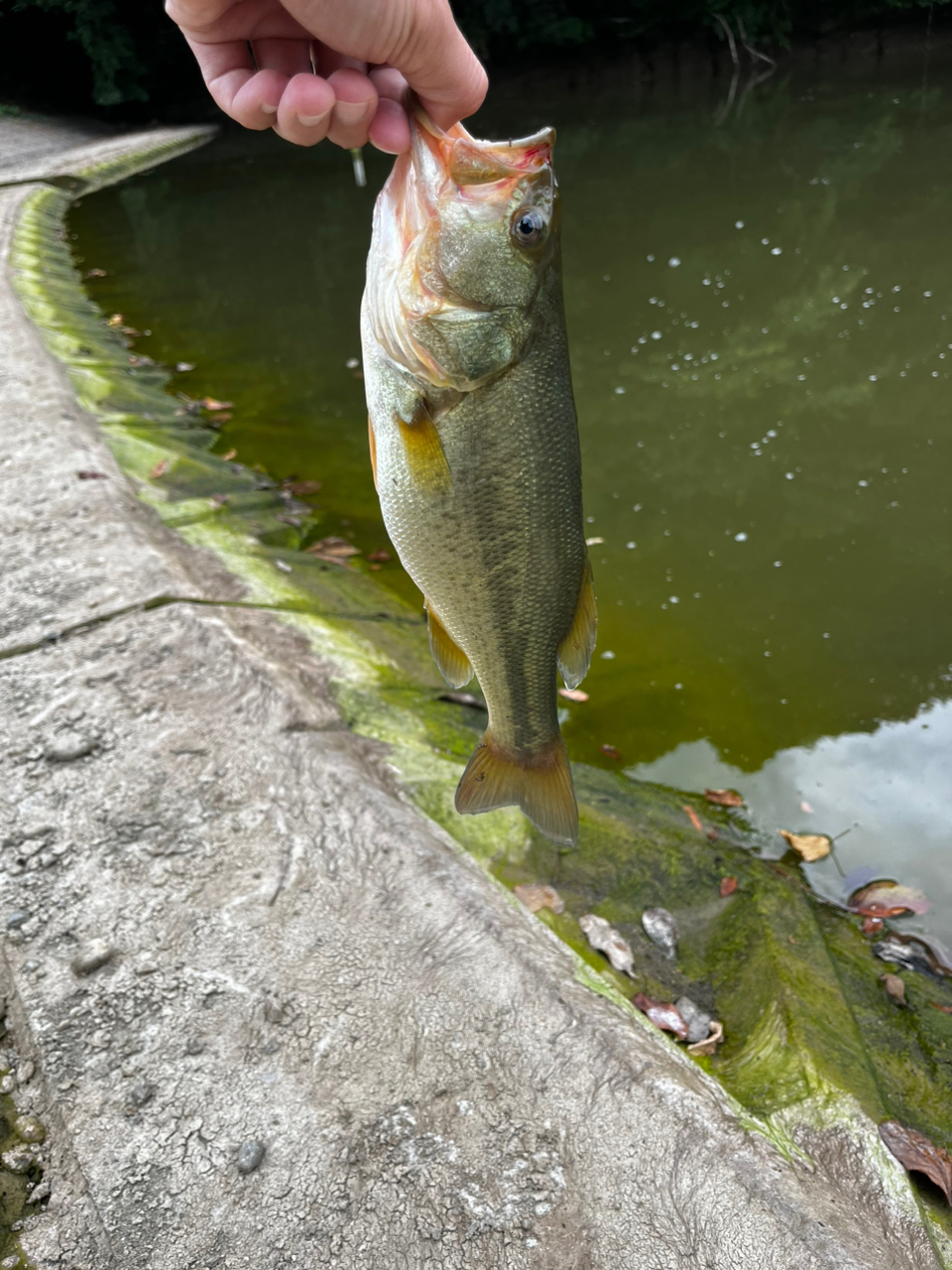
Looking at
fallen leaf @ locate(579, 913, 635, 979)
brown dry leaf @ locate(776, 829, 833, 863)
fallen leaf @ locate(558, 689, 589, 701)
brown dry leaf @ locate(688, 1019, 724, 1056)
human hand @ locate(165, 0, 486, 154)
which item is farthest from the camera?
fallen leaf @ locate(558, 689, 589, 701)

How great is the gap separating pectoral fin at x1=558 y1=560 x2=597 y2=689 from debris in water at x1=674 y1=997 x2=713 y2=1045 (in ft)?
3.62

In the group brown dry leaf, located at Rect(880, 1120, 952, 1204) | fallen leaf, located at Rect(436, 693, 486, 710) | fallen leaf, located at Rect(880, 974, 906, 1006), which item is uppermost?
brown dry leaf, located at Rect(880, 1120, 952, 1204)

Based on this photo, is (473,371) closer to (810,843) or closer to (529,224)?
(529,224)

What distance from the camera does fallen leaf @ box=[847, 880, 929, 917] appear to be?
2.92 meters

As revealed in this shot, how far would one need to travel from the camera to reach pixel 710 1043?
7.55 ft

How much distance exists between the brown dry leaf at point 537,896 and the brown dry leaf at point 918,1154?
0.92 m

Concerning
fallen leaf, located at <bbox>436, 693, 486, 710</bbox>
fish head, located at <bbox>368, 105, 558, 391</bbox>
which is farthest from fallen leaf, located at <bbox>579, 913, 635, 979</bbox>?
fish head, located at <bbox>368, 105, 558, 391</bbox>

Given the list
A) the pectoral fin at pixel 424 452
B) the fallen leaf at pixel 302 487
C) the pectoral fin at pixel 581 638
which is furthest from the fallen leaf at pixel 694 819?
the fallen leaf at pixel 302 487

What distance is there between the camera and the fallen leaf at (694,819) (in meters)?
3.16

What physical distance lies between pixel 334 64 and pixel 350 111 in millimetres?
244

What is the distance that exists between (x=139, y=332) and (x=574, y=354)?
4.34 meters

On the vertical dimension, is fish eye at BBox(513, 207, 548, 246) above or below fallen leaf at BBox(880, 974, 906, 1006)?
above

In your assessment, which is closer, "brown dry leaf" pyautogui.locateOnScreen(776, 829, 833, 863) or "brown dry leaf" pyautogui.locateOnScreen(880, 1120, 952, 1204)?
"brown dry leaf" pyautogui.locateOnScreen(880, 1120, 952, 1204)

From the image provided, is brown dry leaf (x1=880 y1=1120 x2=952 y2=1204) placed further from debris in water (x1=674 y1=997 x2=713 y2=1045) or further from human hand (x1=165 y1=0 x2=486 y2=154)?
human hand (x1=165 y1=0 x2=486 y2=154)
